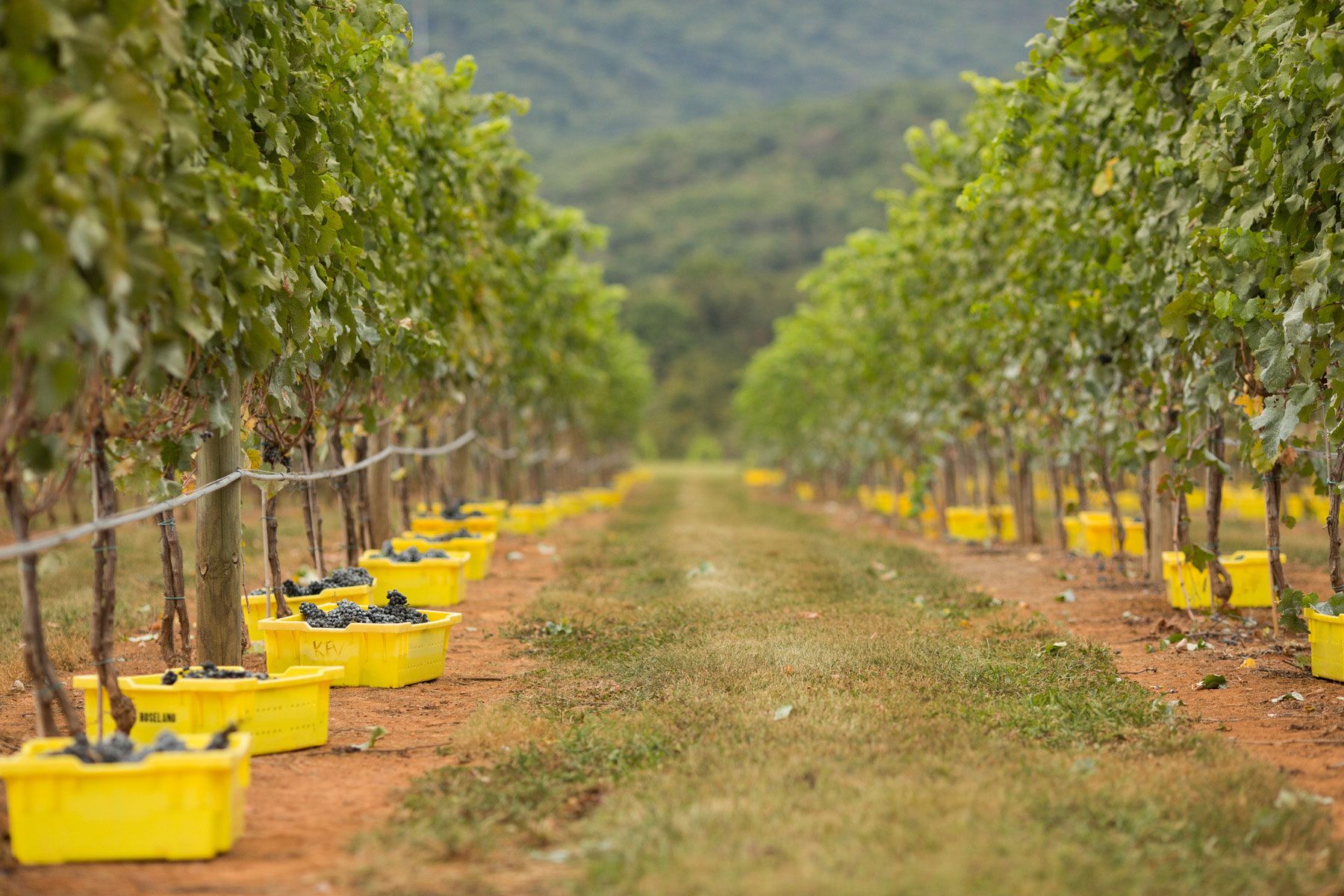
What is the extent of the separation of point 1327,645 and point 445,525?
29.8 ft

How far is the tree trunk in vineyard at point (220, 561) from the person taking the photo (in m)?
7.10

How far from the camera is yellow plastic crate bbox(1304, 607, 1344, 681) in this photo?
287 inches

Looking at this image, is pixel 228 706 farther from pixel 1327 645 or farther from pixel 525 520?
pixel 525 520

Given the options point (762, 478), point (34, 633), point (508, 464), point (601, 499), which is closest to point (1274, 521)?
point (34, 633)

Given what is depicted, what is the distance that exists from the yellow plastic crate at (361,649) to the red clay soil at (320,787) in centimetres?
11

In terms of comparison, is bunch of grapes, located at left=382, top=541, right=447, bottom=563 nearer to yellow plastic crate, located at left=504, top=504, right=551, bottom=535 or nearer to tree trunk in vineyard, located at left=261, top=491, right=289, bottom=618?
tree trunk in vineyard, located at left=261, top=491, right=289, bottom=618

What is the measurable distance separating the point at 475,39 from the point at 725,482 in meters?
126

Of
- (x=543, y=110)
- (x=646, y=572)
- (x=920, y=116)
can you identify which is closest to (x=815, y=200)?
(x=920, y=116)

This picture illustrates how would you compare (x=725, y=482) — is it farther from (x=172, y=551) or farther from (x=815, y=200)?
(x=815, y=200)

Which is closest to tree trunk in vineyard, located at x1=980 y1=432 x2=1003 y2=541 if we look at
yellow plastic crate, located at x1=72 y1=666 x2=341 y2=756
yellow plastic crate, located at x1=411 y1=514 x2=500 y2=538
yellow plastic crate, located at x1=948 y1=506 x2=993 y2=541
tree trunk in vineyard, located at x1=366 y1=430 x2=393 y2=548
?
yellow plastic crate, located at x1=948 y1=506 x2=993 y2=541

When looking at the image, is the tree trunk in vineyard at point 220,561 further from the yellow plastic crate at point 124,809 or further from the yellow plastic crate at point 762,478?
the yellow plastic crate at point 762,478

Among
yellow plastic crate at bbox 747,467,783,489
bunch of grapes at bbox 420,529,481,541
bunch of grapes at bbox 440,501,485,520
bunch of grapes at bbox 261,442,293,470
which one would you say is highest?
bunch of grapes at bbox 261,442,293,470

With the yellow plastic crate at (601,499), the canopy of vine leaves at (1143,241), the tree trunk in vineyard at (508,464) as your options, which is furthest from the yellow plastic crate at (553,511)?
the canopy of vine leaves at (1143,241)

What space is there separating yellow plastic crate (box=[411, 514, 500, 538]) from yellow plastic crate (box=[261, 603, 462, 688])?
19.0 ft
